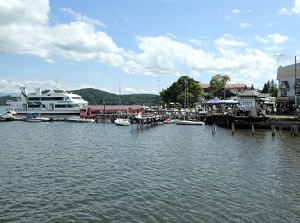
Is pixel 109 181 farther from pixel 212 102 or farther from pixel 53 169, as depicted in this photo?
pixel 212 102

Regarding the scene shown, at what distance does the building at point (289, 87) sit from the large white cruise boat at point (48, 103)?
59803 millimetres

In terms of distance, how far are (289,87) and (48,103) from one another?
7046cm

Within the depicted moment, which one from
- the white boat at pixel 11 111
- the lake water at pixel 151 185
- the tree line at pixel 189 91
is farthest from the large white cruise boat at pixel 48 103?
the lake water at pixel 151 185

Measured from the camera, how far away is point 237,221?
1402 centimetres

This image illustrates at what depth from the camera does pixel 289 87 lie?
2667 inches

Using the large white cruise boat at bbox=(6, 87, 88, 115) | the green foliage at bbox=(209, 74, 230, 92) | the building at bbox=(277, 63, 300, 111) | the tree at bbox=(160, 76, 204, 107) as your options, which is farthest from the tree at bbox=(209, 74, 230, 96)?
the building at bbox=(277, 63, 300, 111)

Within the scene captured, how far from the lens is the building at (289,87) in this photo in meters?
64.1

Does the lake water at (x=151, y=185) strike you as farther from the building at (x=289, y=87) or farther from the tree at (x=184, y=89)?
the tree at (x=184, y=89)

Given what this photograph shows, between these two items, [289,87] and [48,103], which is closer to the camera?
[289,87]

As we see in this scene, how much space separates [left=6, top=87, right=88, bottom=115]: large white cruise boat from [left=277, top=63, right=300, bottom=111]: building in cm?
5980

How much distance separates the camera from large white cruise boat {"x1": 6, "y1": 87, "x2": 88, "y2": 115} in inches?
3939

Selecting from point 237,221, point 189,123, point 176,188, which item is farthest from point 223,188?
point 189,123

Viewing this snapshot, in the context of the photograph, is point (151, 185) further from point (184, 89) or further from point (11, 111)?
point (184, 89)

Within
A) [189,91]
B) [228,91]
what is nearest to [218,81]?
[228,91]
